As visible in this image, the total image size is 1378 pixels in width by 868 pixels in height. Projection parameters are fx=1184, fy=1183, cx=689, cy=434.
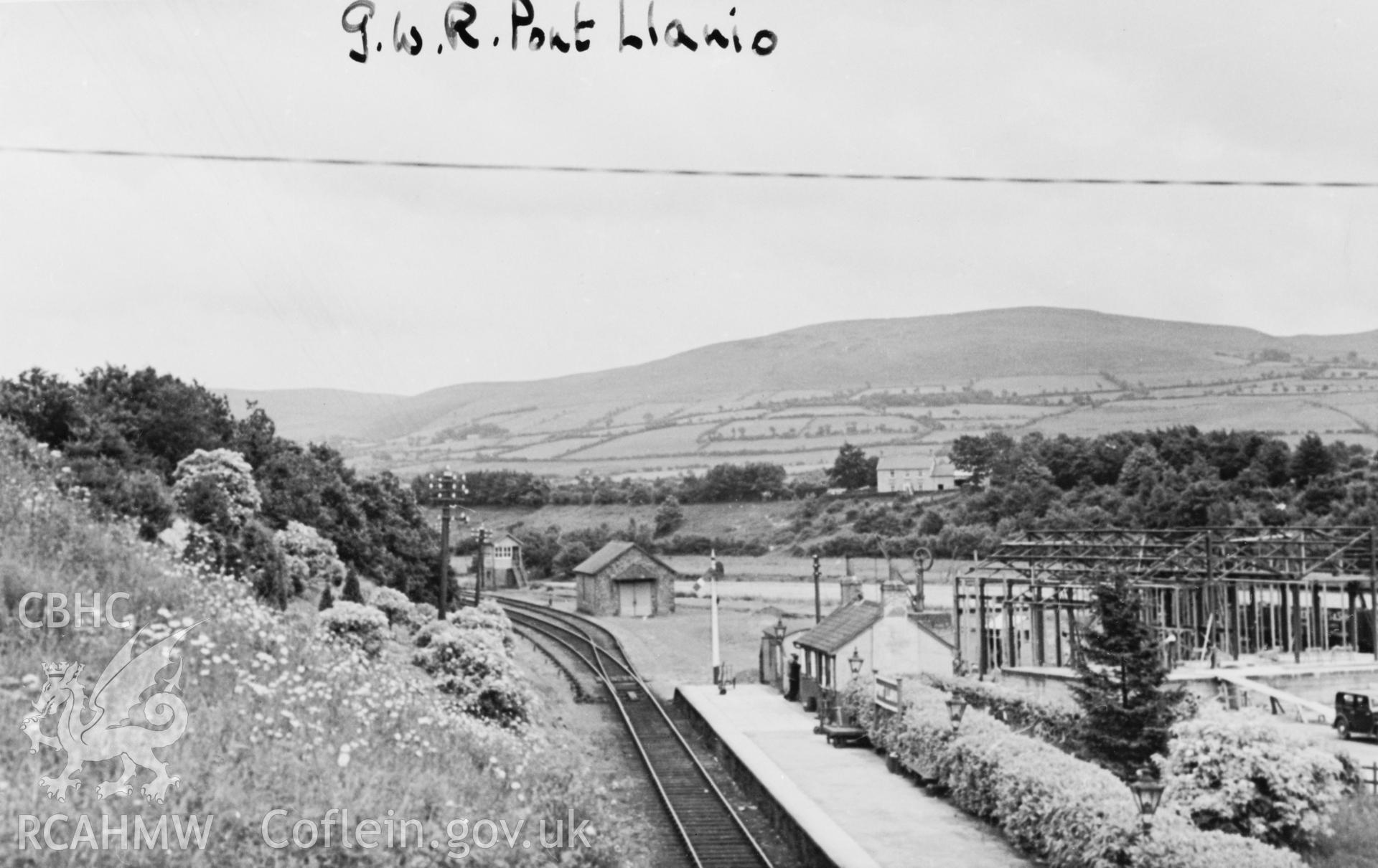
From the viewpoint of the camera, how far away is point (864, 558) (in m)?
63.6

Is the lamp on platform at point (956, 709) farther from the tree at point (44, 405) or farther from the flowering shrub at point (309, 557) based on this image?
the tree at point (44, 405)

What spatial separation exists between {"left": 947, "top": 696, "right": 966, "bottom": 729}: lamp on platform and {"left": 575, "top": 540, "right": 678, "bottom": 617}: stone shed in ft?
123

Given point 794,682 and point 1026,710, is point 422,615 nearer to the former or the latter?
point 794,682

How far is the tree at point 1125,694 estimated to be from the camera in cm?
1777

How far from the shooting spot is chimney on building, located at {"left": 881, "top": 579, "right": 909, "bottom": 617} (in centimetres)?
2848

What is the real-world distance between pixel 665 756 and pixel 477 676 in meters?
4.74

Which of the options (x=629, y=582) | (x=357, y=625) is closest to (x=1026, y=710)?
(x=357, y=625)

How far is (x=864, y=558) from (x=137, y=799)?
→ 187 feet

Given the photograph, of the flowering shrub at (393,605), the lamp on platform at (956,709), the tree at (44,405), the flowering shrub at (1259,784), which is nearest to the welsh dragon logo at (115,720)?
the flowering shrub at (1259,784)

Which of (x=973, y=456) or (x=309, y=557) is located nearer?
(x=309, y=557)

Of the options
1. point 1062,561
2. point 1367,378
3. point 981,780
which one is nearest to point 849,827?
point 981,780

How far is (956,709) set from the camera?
18984 mm

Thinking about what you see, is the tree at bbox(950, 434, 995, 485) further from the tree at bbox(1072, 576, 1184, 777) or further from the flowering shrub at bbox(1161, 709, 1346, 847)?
the flowering shrub at bbox(1161, 709, 1346, 847)

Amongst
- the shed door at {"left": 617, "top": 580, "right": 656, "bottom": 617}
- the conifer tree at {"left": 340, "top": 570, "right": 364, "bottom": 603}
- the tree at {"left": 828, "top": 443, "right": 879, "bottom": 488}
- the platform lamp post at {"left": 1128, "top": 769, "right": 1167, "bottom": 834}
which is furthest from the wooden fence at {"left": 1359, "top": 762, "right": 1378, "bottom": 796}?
the tree at {"left": 828, "top": 443, "right": 879, "bottom": 488}
